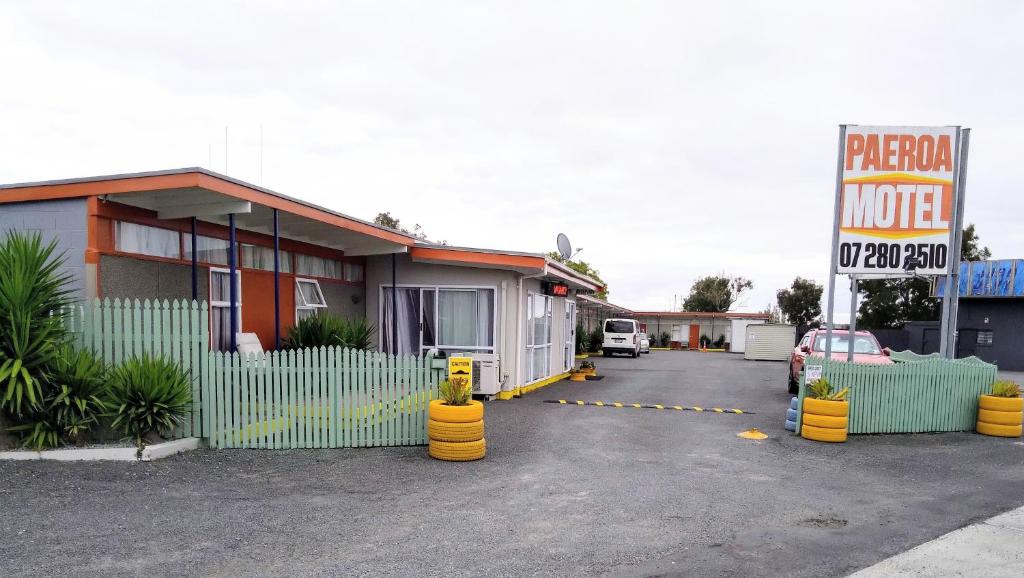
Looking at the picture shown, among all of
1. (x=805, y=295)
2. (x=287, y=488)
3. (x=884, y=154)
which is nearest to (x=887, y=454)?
(x=884, y=154)

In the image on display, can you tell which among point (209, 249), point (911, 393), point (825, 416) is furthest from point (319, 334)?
point (911, 393)

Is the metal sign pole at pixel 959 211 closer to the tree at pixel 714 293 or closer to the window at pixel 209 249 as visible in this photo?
the window at pixel 209 249

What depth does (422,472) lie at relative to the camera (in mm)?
6938

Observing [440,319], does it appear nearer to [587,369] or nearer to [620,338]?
[587,369]

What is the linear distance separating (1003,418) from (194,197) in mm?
12116

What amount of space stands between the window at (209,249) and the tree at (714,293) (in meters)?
62.7

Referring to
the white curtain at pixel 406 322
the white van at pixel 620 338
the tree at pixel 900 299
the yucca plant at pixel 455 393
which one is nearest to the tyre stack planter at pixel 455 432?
the yucca plant at pixel 455 393

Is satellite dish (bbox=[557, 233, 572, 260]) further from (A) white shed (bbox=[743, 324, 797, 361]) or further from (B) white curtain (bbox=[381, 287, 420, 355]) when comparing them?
(A) white shed (bbox=[743, 324, 797, 361])

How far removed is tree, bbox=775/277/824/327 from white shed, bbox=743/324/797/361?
3070 centimetres

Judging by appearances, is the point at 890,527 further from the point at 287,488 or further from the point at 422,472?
the point at 287,488

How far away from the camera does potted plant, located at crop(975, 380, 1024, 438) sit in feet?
32.4

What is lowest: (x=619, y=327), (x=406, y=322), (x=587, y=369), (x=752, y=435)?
(x=619, y=327)

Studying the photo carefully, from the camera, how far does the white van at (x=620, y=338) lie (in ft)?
104

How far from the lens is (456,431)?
7.39m
